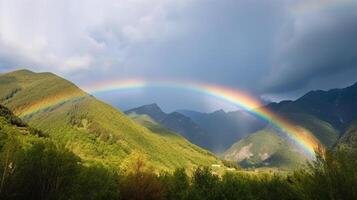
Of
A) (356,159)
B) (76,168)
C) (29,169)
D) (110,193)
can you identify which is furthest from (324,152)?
(110,193)

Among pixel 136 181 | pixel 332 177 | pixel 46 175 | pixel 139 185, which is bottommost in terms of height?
pixel 46 175

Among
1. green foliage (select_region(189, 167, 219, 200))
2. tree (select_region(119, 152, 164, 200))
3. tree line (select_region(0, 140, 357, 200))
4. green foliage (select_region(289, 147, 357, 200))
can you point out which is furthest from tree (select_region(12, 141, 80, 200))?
green foliage (select_region(289, 147, 357, 200))

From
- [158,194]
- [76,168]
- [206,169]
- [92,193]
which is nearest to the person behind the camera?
[76,168]

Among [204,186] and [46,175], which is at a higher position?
[204,186]

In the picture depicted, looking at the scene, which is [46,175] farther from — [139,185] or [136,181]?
[139,185]

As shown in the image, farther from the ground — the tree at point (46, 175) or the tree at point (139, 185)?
the tree at point (139, 185)

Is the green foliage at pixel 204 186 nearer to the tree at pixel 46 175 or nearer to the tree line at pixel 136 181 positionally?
the tree line at pixel 136 181

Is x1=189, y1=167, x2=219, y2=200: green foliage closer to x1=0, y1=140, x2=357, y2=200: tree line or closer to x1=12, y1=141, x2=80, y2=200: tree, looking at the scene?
x1=0, y1=140, x2=357, y2=200: tree line

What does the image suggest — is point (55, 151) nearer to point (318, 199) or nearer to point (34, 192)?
point (34, 192)

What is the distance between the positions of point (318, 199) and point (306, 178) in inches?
119

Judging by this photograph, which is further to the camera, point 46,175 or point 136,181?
point 136,181

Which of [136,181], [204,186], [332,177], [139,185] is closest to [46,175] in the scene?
[136,181]

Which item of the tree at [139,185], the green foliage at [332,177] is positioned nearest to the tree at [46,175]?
the tree at [139,185]

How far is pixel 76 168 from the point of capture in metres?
73.0
